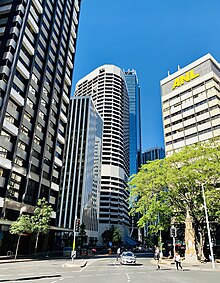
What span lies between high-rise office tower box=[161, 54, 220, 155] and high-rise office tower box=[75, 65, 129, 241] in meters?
59.5

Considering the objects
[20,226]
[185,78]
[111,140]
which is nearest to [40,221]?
[20,226]

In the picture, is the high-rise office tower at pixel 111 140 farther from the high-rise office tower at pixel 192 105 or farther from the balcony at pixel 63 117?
the balcony at pixel 63 117

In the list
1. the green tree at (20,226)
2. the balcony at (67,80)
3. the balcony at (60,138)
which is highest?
the balcony at (67,80)

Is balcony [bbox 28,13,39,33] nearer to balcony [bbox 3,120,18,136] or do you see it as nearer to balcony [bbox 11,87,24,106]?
balcony [bbox 11,87,24,106]

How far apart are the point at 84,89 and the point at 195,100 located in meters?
94.1

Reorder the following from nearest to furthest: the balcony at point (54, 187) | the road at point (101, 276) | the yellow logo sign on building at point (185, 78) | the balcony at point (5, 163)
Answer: the road at point (101, 276) < the balcony at point (5, 163) < the balcony at point (54, 187) < the yellow logo sign on building at point (185, 78)

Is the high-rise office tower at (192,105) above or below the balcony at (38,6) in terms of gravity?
below

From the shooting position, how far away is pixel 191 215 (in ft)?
115

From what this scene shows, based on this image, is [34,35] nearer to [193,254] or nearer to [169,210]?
[169,210]

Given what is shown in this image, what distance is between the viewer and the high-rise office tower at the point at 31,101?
1576 inches

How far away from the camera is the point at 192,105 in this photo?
2768 inches

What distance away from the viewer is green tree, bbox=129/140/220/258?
105 feet

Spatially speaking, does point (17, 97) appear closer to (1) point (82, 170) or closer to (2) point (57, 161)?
(2) point (57, 161)

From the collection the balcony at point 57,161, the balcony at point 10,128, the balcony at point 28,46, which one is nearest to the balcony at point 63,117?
the balcony at point 57,161
